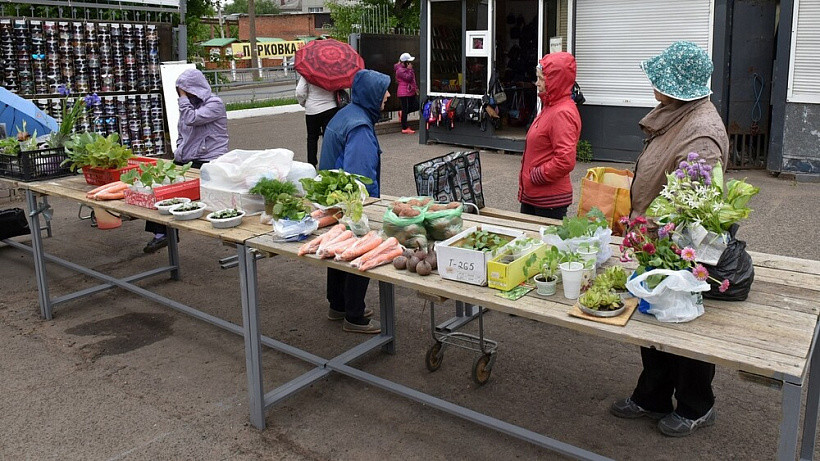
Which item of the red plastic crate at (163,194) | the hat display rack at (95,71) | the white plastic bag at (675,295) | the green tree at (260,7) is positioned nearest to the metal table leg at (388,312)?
the red plastic crate at (163,194)

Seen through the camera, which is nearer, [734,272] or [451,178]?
[734,272]

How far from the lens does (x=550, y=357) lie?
4.74 m

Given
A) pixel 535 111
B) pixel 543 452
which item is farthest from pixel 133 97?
pixel 543 452

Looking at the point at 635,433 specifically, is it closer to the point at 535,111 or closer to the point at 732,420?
the point at 732,420

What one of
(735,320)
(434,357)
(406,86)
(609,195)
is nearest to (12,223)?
(434,357)

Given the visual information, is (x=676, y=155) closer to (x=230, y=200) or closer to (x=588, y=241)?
(x=588, y=241)

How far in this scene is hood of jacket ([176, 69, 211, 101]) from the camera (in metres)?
6.38

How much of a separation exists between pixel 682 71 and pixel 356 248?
5.66 feet

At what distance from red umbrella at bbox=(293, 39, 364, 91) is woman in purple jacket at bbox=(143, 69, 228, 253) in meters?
1.18

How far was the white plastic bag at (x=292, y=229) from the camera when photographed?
12.5 feet

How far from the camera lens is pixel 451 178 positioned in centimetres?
511

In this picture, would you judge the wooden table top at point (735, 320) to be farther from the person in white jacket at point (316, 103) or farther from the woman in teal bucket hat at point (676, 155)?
the person in white jacket at point (316, 103)

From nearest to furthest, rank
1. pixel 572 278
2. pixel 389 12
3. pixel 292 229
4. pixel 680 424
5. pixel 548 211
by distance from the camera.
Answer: pixel 572 278
pixel 680 424
pixel 292 229
pixel 548 211
pixel 389 12

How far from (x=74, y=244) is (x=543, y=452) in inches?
238
